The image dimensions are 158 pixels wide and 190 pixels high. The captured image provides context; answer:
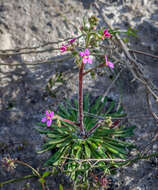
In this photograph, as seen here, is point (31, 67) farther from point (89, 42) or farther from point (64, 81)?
point (89, 42)

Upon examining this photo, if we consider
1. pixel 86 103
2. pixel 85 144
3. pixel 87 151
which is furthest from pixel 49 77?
pixel 87 151

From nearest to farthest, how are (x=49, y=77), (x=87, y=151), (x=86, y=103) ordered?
(x=87, y=151)
(x=86, y=103)
(x=49, y=77)

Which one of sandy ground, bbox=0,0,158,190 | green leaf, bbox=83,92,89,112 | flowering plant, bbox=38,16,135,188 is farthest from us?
green leaf, bbox=83,92,89,112

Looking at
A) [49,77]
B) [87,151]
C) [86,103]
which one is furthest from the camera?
[49,77]

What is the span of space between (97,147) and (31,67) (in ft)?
6.02

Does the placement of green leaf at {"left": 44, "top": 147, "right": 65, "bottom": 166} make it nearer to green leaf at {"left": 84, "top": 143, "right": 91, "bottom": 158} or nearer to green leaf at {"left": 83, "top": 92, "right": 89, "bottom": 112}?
green leaf at {"left": 84, "top": 143, "right": 91, "bottom": 158}

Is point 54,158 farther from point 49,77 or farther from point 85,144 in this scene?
point 49,77

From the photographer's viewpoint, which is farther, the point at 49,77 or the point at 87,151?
the point at 49,77

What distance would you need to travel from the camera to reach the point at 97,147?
2766mm

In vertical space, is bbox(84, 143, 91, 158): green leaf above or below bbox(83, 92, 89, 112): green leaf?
below

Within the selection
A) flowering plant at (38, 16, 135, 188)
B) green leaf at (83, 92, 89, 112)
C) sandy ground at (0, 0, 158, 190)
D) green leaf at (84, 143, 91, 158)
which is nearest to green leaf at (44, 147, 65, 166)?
flowering plant at (38, 16, 135, 188)

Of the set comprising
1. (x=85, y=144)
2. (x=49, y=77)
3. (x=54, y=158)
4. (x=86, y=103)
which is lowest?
(x=54, y=158)

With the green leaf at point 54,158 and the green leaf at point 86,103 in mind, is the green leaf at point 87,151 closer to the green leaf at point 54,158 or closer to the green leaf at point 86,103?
the green leaf at point 54,158

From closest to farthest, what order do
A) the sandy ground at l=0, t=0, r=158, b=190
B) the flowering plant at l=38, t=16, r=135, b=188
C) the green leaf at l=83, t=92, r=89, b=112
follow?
1. the flowering plant at l=38, t=16, r=135, b=188
2. the sandy ground at l=0, t=0, r=158, b=190
3. the green leaf at l=83, t=92, r=89, b=112
